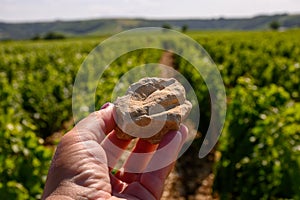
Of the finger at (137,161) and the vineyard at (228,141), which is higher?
the finger at (137,161)

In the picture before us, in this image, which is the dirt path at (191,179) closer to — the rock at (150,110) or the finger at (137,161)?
the finger at (137,161)

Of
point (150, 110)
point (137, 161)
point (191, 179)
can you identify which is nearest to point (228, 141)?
point (191, 179)

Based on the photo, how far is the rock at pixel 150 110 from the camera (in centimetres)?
202

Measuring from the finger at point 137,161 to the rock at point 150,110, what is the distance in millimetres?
74

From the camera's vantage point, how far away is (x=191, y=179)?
5.71 m

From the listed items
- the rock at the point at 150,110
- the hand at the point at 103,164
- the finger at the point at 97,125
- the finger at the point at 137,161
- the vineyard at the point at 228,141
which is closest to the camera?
the hand at the point at 103,164

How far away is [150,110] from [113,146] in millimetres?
324

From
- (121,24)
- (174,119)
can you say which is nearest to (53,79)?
(174,119)

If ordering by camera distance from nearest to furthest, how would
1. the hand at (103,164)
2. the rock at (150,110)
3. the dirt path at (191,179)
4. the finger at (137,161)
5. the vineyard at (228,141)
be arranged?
the hand at (103,164) < the rock at (150,110) < the finger at (137,161) < the vineyard at (228,141) < the dirt path at (191,179)

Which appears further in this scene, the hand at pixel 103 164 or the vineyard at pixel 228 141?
the vineyard at pixel 228 141

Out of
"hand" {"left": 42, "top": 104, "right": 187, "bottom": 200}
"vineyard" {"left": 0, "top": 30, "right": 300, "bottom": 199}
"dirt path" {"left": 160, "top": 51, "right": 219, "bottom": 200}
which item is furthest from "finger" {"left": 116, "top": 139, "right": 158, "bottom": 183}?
"dirt path" {"left": 160, "top": 51, "right": 219, "bottom": 200}

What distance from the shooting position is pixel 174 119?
2.02 metres

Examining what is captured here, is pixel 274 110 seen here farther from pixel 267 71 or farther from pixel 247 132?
pixel 267 71

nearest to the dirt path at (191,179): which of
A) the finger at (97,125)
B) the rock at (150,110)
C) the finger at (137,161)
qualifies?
the finger at (137,161)
